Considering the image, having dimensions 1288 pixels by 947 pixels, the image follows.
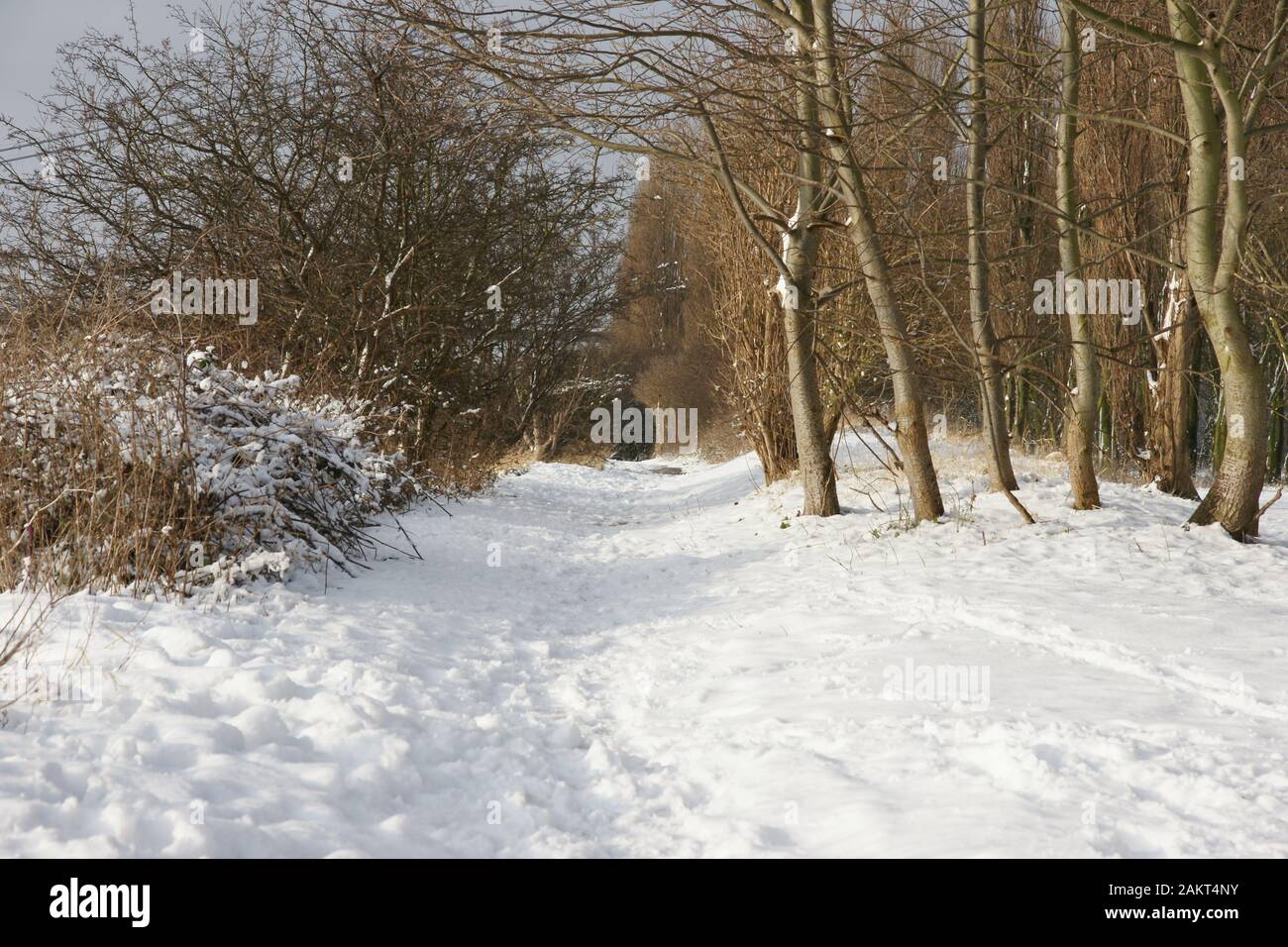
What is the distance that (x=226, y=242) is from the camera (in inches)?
447

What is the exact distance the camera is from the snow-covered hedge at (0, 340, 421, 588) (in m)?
5.13

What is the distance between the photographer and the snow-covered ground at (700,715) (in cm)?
273

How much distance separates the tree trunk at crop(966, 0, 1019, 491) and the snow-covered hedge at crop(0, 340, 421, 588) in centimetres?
583

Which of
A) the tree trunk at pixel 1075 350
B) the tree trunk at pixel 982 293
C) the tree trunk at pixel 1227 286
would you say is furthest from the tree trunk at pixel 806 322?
the tree trunk at pixel 1227 286

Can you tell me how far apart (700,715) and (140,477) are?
Result: 143 inches

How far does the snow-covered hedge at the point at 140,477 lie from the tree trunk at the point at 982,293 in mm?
5833
